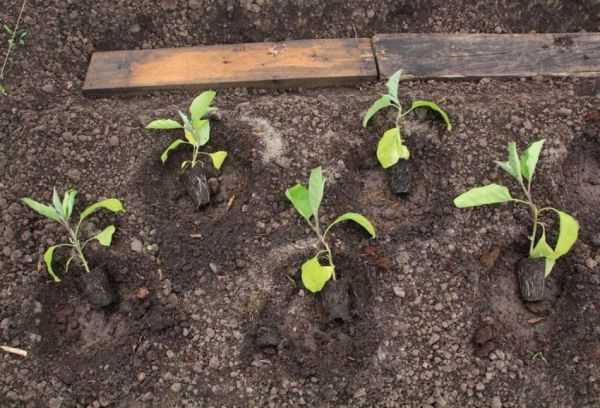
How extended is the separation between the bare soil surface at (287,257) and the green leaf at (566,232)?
171mm

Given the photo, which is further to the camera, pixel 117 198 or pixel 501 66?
pixel 501 66

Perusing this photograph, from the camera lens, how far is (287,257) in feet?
6.81

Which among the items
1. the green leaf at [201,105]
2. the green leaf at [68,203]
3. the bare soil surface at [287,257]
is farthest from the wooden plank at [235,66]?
the green leaf at [68,203]

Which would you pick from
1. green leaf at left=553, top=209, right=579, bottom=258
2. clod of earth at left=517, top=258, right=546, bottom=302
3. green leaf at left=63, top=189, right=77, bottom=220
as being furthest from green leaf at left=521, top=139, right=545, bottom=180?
green leaf at left=63, top=189, right=77, bottom=220

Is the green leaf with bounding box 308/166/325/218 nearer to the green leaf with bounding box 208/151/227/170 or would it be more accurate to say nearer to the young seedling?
the young seedling

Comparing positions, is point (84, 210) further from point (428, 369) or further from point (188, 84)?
point (428, 369)

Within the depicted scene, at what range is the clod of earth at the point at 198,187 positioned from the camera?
2.16m

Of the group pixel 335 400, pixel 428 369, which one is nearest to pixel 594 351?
pixel 428 369

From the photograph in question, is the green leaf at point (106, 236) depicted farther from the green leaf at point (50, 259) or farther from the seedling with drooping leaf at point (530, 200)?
the seedling with drooping leaf at point (530, 200)

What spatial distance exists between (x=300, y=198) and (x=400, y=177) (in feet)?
1.39

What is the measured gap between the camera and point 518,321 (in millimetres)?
2000

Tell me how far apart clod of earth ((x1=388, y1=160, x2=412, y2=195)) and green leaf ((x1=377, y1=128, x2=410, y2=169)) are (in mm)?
36

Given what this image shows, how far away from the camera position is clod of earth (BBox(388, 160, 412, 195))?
218 cm

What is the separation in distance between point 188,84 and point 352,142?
0.73 meters
